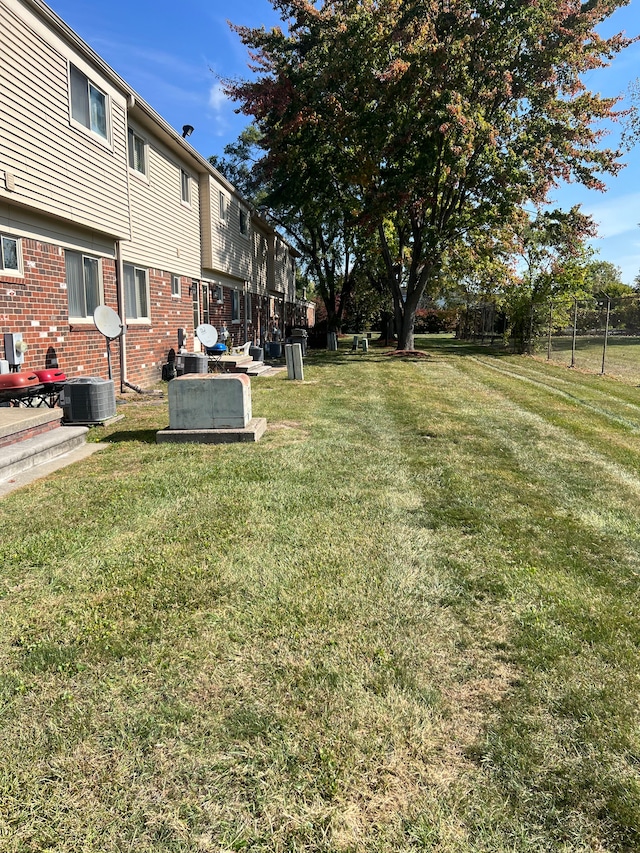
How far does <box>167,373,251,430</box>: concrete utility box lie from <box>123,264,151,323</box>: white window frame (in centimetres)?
552

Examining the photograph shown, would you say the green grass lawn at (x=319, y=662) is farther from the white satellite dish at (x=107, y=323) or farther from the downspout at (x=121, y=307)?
the downspout at (x=121, y=307)

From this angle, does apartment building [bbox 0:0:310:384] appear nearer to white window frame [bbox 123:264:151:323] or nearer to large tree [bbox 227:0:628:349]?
white window frame [bbox 123:264:151:323]

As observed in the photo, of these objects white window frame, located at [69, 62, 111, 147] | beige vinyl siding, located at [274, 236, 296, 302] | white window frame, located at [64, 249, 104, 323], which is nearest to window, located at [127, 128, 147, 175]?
white window frame, located at [69, 62, 111, 147]

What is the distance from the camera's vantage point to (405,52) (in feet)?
53.0

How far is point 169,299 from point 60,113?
18.1ft

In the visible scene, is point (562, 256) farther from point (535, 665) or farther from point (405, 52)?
point (535, 665)

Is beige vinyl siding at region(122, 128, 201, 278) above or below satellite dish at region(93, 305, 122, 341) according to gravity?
above

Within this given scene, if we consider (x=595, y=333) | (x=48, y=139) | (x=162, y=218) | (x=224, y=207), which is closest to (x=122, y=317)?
(x=48, y=139)

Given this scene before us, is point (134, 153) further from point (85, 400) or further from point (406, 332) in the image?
point (406, 332)

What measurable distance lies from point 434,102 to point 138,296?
432 inches

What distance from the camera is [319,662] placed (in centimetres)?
252

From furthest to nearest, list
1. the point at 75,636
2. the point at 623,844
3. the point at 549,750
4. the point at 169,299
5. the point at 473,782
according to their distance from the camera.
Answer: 1. the point at 169,299
2. the point at 75,636
3. the point at 549,750
4. the point at 473,782
5. the point at 623,844

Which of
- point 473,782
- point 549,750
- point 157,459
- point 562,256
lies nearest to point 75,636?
point 473,782

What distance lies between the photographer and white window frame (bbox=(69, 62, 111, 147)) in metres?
→ 8.88
